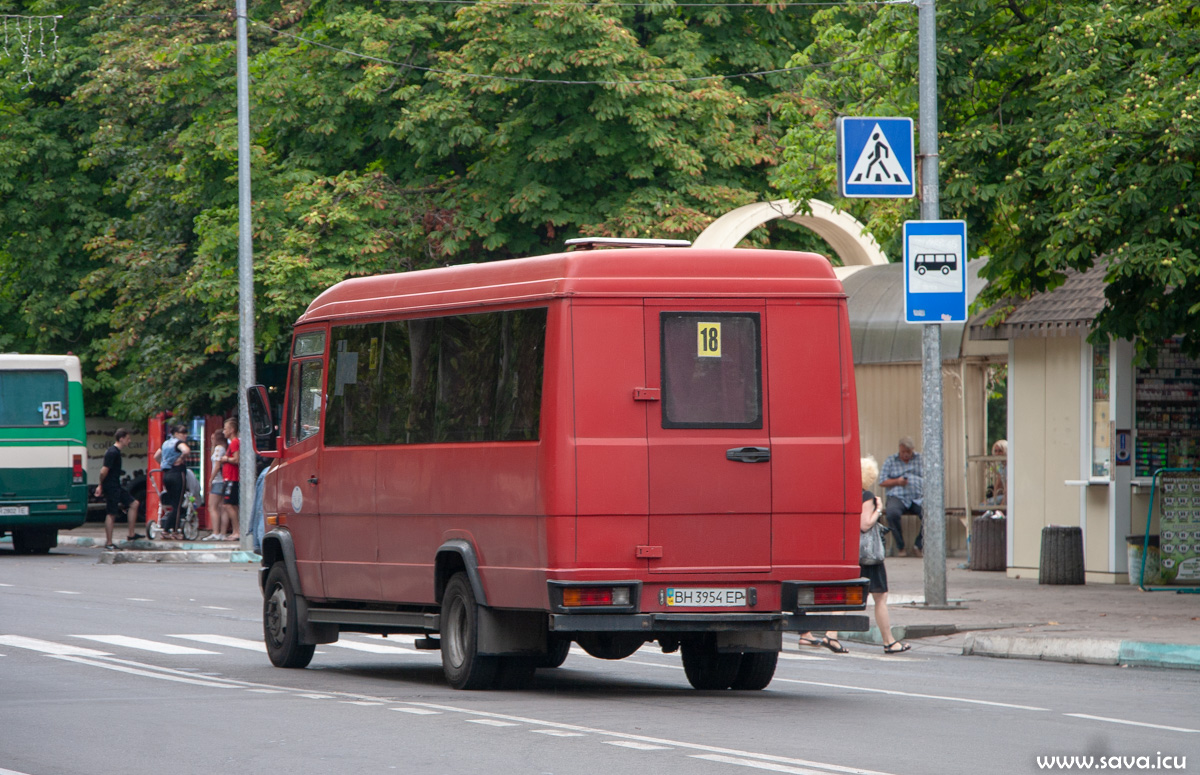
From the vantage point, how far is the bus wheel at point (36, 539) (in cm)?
3200

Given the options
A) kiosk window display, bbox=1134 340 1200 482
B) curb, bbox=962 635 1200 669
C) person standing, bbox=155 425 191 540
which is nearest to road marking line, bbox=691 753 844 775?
curb, bbox=962 635 1200 669

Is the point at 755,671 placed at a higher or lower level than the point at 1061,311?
lower

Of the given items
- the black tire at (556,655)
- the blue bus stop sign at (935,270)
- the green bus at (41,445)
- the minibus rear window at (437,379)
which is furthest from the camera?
the green bus at (41,445)

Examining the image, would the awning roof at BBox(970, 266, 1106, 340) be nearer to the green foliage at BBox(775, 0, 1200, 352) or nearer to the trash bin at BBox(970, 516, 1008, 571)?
the green foliage at BBox(775, 0, 1200, 352)

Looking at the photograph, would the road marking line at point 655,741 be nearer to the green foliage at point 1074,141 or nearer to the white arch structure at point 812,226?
the green foliage at point 1074,141

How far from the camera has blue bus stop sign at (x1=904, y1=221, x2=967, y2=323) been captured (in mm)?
18078

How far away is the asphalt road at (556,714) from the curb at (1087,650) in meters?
0.27

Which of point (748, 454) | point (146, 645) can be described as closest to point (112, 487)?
point (146, 645)

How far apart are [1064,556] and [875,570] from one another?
6.79 m

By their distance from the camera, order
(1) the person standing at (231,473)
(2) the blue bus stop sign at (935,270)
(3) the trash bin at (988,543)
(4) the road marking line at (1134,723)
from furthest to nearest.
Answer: (1) the person standing at (231,473)
(3) the trash bin at (988,543)
(2) the blue bus stop sign at (935,270)
(4) the road marking line at (1134,723)

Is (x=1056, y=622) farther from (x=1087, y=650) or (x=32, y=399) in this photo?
(x=32, y=399)

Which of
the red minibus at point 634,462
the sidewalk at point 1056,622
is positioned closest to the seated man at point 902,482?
the sidewalk at point 1056,622

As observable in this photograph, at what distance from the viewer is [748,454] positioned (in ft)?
A: 38.7

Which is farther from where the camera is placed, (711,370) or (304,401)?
(304,401)
